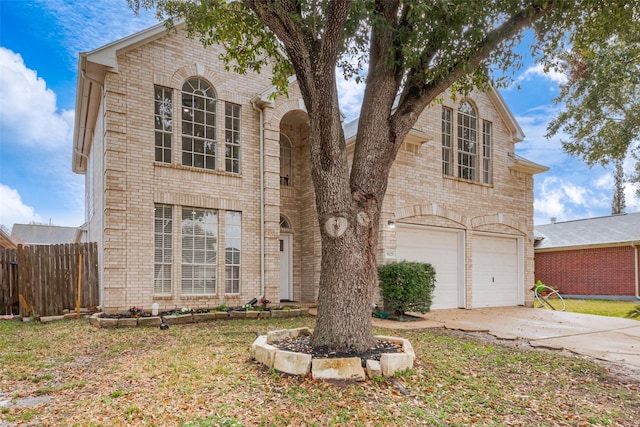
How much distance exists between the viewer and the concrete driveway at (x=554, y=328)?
6.67 m

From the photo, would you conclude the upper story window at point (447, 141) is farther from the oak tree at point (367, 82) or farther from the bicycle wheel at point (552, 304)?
the oak tree at point (367, 82)

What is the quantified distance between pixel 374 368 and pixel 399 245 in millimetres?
7247

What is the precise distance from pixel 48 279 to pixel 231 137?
573cm

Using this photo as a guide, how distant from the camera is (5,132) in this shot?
690 inches

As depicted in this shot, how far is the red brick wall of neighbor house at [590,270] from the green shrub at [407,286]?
12950mm

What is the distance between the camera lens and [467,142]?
1328cm

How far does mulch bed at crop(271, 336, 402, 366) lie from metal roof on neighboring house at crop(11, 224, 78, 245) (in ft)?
122

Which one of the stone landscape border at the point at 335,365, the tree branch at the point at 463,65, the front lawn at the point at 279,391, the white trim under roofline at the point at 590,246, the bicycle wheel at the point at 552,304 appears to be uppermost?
the tree branch at the point at 463,65

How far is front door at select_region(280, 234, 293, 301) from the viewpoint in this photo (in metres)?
12.9

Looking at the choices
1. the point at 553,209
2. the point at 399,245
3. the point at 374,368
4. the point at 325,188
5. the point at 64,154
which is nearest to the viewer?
the point at 374,368

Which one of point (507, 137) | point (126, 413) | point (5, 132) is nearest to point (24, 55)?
point (5, 132)

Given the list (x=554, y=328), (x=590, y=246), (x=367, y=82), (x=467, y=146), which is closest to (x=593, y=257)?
(x=590, y=246)

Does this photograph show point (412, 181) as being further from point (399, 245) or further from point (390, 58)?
point (390, 58)

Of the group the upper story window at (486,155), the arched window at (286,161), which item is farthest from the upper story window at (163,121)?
the upper story window at (486,155)
